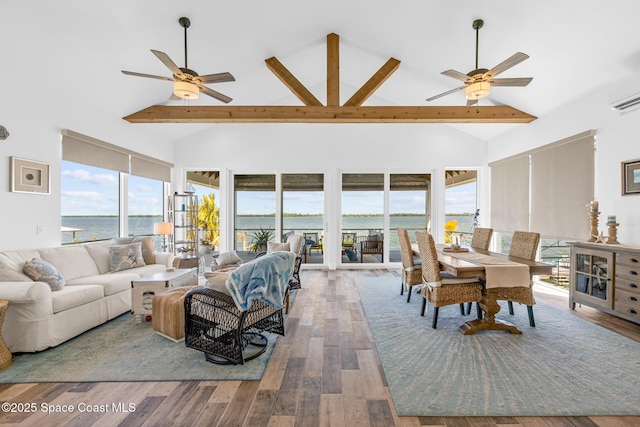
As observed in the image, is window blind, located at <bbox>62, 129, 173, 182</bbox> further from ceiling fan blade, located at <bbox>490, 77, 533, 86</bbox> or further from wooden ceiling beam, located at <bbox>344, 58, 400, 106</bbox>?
ceiling fan blade, located at <bbox>490, 77, 533, 86</bbox>

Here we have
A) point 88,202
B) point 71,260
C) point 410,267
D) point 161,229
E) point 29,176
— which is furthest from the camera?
point 161,229

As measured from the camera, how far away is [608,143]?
12.4 ft

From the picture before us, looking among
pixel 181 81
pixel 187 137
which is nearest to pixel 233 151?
pixel 187 137

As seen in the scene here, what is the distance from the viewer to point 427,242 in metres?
3.24

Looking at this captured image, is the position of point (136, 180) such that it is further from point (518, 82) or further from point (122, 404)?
point (518, 82)

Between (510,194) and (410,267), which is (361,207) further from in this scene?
(510,194)

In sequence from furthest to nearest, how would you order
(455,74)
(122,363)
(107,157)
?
(107,157) < (455,74) < (122,363)

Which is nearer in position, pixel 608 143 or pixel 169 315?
pixel 169 315

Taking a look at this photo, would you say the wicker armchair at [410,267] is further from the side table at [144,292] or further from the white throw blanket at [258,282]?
the side table at [144,292]

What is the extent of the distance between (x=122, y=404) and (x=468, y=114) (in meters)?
5.63

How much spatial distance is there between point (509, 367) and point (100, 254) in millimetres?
4917

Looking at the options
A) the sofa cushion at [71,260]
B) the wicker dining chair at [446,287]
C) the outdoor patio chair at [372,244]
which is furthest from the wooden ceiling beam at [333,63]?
the sofa cushion at [71,260]

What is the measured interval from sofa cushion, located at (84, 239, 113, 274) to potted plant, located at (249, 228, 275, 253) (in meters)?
2.96

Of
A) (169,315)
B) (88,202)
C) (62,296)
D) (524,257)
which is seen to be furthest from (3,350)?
(524,257)
